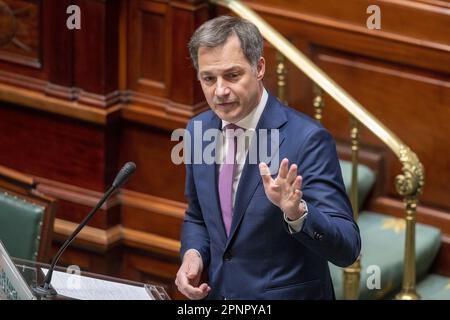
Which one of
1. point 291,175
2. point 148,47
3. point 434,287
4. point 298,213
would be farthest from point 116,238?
point 291,175

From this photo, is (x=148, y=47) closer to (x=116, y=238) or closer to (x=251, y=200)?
(x=116, y=238)

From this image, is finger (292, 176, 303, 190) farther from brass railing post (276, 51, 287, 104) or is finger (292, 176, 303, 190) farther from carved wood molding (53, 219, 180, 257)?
carved wood molding (53, 219, 180, 257)

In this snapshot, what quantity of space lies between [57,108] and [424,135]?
62.2 inches

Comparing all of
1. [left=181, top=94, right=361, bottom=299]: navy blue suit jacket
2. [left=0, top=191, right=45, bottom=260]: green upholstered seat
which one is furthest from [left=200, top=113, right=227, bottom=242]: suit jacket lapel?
[left=0, top=191, right=45, bottom=260]: green upholstered seat

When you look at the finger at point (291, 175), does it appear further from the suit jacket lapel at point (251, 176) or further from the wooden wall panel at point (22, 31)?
the wooden wall panel at point (22, 31)

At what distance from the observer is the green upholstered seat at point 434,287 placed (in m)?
5.20

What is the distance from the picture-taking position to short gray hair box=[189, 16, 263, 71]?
11.2 ft

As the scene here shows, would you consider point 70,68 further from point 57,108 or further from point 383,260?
point 383,260

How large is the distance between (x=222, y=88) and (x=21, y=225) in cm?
132

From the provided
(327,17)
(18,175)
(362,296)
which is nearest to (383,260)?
(362,296)

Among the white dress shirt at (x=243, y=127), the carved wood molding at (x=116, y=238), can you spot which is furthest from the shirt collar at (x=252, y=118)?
the carved wood molding at (x=116, y=238)

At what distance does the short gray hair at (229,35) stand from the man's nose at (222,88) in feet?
0.31

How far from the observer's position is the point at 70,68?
5590 mm

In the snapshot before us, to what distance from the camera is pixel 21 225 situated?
4.45 m
